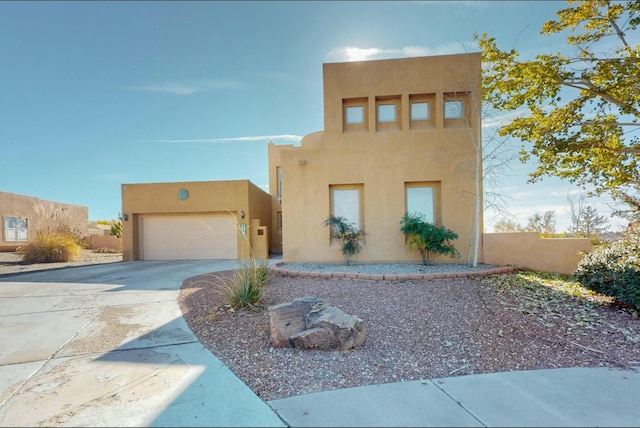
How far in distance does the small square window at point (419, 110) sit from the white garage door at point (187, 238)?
9.52 metres

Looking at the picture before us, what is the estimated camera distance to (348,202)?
970cm

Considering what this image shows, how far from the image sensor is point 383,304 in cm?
536

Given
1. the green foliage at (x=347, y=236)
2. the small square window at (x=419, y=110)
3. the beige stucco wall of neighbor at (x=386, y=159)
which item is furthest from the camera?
the small square window at (x=419, y=110)

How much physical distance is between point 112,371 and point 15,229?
24.7m

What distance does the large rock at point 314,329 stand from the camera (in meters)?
3.78

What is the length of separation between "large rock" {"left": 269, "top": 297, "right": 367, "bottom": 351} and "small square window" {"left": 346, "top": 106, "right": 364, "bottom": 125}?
7204 millimetres

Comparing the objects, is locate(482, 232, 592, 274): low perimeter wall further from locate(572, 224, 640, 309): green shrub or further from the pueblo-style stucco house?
locate(572, 224, 640, 309): green shrub

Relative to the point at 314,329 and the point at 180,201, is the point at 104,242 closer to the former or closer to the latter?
the point at 180,201

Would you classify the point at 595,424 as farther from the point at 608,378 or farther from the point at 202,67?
the point at 202,67

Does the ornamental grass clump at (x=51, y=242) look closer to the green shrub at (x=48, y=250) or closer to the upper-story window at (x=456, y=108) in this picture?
the green shrub at (x=48, y=250)

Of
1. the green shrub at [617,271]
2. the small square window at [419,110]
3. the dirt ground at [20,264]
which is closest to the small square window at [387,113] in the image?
the small square window at [419,110]

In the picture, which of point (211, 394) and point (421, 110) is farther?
point (421, 110)

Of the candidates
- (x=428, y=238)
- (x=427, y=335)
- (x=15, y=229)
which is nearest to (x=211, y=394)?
(x=427, y=335)

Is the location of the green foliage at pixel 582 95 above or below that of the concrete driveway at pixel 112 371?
above
